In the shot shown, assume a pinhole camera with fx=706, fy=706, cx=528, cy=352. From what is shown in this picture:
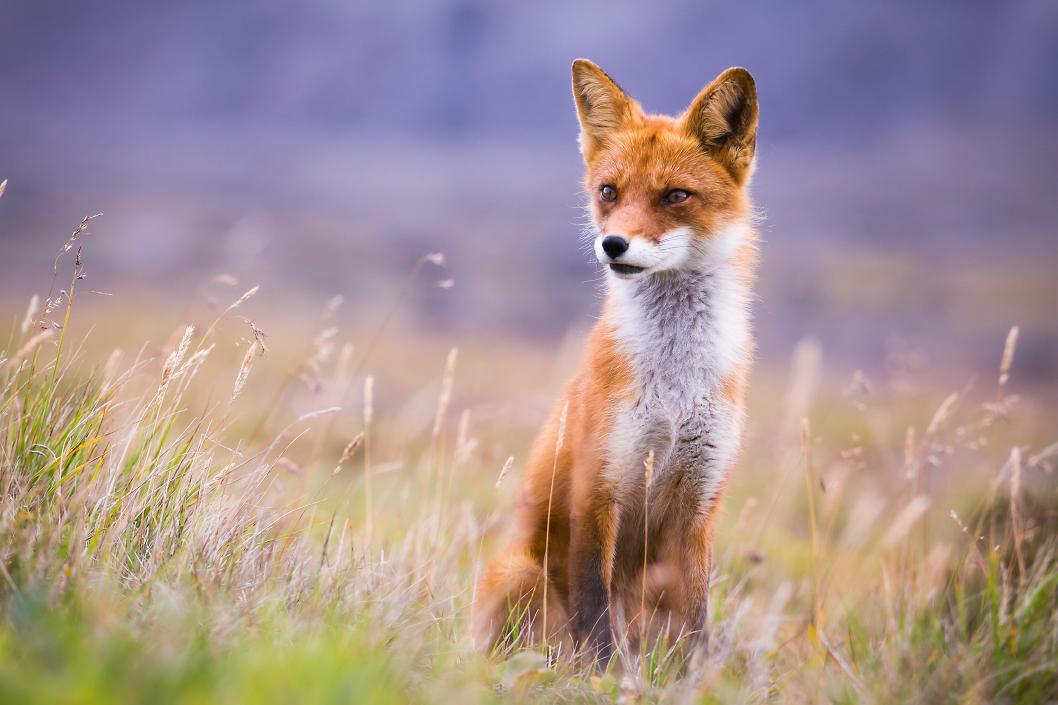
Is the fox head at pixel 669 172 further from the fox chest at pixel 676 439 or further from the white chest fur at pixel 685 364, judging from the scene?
the fox chest at pixel 676 439

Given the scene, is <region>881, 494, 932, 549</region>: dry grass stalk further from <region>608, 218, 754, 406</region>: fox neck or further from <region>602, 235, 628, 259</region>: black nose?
<region>602, 235, 628, 259</region>: black nose

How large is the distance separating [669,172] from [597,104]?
71cm

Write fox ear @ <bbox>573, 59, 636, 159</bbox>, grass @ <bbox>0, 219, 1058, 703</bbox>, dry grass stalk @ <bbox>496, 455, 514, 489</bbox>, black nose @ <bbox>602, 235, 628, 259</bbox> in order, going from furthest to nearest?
fox ear @ <bbox>573, 59, 636, 159</bbox> < black nose @ <bbox>602, 235, 628, 259</bbox> < dry grass stalk @ <bbox>496, 455, 514, 489</bbox> < grass @ <bbox>0, 219, 1058, 703</bbox>

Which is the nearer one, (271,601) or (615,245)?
(271,601)

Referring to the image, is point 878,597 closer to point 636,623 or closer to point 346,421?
point 636,623

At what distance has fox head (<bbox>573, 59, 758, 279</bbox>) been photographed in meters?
3.19

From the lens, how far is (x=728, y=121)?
3.55 meters

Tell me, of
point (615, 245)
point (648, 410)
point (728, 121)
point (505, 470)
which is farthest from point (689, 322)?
point (505, 470)

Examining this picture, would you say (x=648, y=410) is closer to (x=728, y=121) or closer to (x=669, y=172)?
(x=669, y=172)

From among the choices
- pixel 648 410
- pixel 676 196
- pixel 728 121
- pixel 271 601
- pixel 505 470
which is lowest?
pixel 271 601

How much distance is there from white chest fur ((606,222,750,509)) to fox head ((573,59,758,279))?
4.7 inches

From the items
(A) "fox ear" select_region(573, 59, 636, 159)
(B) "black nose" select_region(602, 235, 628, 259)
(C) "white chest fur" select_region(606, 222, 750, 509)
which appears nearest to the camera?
(B) "black nose" select_region(602, 235, 628, 259)

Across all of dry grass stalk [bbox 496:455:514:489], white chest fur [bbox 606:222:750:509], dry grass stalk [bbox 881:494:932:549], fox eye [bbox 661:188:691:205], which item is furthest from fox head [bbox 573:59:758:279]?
dry grass stalk [bbox 881:494:932:549]

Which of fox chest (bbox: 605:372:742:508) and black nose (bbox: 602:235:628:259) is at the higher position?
black nose (bbox: 602:235:628:259)
